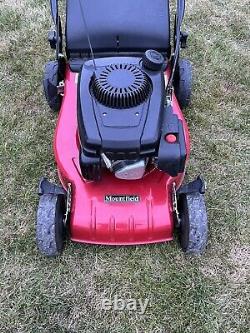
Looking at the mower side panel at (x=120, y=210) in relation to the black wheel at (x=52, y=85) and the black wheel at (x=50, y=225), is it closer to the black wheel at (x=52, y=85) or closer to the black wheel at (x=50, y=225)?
the black wheel at (x=50, y=225)

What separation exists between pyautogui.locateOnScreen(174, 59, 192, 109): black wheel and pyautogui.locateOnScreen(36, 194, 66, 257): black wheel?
98 centimetres

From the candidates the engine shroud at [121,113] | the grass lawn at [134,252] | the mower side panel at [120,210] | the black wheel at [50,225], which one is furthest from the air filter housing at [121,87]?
the grass lawn at [134,252]

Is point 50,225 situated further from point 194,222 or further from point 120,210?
point 194,222

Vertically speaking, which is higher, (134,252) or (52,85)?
(52,85)

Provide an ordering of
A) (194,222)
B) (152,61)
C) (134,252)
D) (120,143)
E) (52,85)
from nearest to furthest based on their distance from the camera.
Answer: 1. (120,143)
2. (152,61)
3. (194,222)
4. (134,252)
5. (52,85)

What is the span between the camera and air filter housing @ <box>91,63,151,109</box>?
6.36ft

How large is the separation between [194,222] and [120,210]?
12.6 inches

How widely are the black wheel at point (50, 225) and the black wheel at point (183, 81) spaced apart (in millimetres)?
982

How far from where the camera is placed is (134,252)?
2307 millimetres

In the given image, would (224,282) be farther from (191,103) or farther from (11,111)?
(11,111)

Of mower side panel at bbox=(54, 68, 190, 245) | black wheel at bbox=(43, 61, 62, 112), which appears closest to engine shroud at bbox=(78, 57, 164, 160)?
mower side panel at bbox=(54, 68, 190, 245)

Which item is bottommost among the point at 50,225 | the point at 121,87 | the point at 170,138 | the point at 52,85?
the point at 50,225

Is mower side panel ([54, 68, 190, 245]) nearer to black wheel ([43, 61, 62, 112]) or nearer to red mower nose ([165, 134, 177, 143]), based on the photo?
red mower nose ([165, 134, 177, 143])

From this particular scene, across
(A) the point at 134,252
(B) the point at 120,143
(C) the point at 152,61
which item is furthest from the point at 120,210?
(C) the point at 152,61
